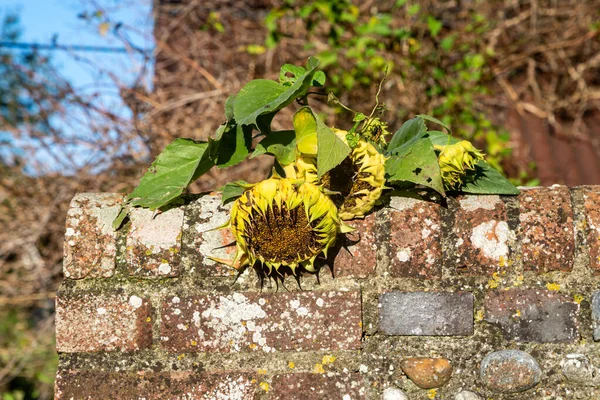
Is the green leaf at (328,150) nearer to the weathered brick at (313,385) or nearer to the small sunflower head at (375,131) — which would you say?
the small sunflower head at (375,131)

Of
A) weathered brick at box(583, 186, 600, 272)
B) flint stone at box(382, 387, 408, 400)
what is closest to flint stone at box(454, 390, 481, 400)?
flint stone at box(382, 387, 408, 400)

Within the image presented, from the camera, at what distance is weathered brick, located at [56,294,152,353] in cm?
134

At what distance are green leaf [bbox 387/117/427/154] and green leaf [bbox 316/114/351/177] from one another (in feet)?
0.63

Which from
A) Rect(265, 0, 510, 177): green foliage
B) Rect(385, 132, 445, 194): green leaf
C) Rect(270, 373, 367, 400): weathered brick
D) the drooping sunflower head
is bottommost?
Rect(270, 373, 367, 400): weathered brick

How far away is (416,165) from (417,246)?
18 cm

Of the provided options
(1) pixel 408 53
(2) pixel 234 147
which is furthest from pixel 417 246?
(1) pixel 408 53

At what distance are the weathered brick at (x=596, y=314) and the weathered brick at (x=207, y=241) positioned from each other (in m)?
0.79

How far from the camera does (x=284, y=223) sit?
1212 mm

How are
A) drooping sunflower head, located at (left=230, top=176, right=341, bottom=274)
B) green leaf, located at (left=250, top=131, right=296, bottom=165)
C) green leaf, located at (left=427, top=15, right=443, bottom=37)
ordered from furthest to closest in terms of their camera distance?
green leaf, located at (left=427, top=15, right=443, bottom=37) → green leaf, located at (left=250, top=131, right=296, bottom=165) → drooping sunflower head, located at (left=230, top=176, right=341, bottom=274)

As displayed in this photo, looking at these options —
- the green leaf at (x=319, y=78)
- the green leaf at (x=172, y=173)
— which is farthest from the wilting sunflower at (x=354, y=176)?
the green leaf at (x=172, y=173)

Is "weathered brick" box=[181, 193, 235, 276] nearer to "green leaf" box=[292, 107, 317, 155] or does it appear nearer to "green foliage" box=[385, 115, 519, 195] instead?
"green leaf" box=[292, 107, 317, 155]

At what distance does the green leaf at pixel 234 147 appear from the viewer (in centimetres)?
139

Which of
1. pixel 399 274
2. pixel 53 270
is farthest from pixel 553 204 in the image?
pixel 53 270

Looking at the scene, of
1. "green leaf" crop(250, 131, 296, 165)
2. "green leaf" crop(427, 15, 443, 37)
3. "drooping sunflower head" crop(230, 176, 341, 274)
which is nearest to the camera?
"drooping sunflower head" crop(230, 176, 341, 274)
